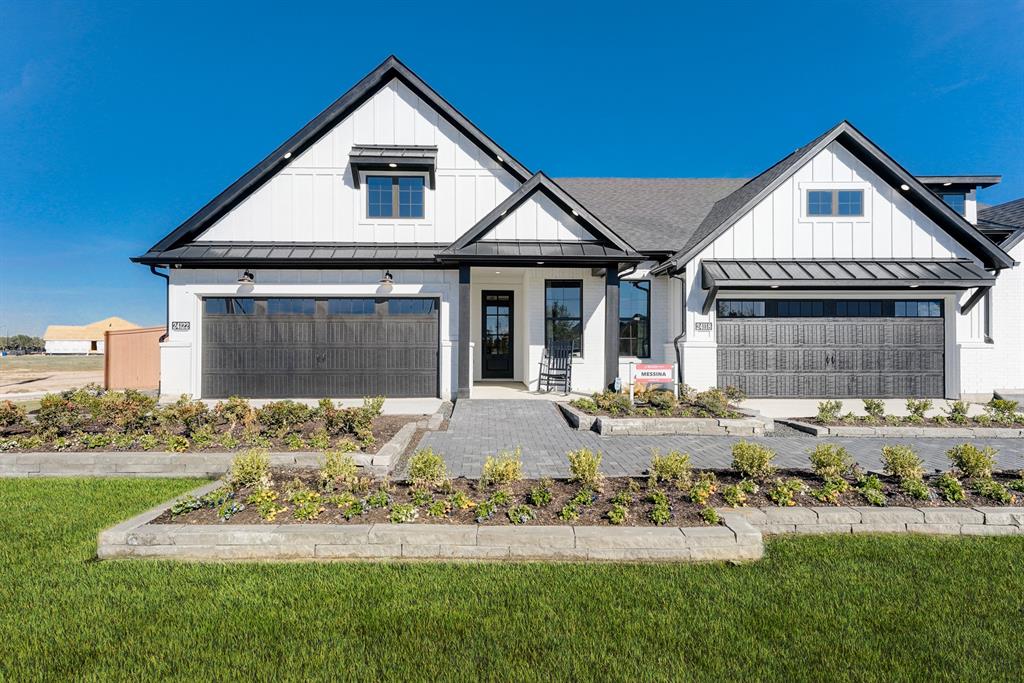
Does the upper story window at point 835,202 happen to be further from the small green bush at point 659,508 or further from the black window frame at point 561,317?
the small green bush at point 659,508

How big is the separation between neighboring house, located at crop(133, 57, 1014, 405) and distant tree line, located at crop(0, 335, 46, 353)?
88.5m

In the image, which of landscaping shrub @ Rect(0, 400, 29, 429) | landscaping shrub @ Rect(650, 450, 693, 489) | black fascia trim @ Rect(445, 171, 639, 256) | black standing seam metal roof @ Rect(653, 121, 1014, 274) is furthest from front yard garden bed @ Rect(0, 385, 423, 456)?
black standing seam metal roof @ Rect(653, 121, 1014, 274)

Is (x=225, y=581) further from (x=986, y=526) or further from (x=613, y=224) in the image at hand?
(x=613, y=224)

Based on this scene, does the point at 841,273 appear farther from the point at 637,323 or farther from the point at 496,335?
the point at 496,335

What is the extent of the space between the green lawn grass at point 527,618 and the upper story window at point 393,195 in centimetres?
981

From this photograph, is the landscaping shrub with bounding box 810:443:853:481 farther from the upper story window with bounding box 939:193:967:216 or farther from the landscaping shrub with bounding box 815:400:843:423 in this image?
the upper story window with bounding box 939:193:967:216

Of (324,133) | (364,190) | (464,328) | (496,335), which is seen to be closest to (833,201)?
(496,335)

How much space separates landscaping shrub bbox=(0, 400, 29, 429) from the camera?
281 inches

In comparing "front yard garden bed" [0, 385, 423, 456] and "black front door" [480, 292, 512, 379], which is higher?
"black front door" [480, 292, 512, 379]

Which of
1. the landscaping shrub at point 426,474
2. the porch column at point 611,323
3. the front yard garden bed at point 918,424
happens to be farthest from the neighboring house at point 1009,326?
the landscaping shrub at point 426,474

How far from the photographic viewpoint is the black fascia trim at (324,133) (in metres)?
11.8

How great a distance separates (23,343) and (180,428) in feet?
321

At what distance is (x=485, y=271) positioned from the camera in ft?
40.8

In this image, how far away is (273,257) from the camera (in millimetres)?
11430
